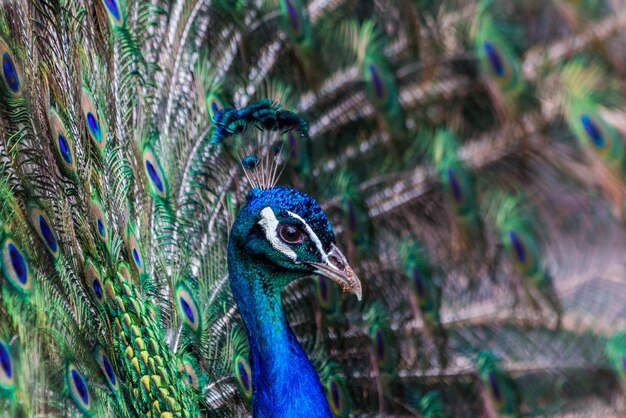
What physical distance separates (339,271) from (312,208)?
0.32 ft

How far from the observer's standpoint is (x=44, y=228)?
1.30 m

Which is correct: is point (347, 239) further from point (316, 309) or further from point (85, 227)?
A: point (85, 227)

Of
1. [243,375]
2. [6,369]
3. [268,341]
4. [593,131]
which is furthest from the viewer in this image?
[593,131]

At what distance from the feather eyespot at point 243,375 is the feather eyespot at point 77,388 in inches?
10.8

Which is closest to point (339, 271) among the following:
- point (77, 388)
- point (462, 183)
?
point (77, 388)

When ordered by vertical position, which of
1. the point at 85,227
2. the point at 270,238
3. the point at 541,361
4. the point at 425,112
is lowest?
the point at 541,361

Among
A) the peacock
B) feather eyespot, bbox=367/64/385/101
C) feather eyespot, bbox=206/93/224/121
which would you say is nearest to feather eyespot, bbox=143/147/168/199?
the peacock

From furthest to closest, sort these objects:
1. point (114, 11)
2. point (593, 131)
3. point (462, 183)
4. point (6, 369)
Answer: point (462, 183) < point (593, 131) < point (114, 11) < point (6, 369)

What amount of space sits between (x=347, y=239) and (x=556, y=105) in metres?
0.54

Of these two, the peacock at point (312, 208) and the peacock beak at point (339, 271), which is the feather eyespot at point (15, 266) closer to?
the peacock at point (312, 208)

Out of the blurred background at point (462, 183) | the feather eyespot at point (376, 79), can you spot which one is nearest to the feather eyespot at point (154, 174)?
the blurred background at point (462, 183)

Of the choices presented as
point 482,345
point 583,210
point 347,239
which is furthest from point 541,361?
point 347,239

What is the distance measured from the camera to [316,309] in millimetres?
1735

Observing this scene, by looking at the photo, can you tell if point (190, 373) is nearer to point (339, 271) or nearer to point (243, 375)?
point (243, 375)
